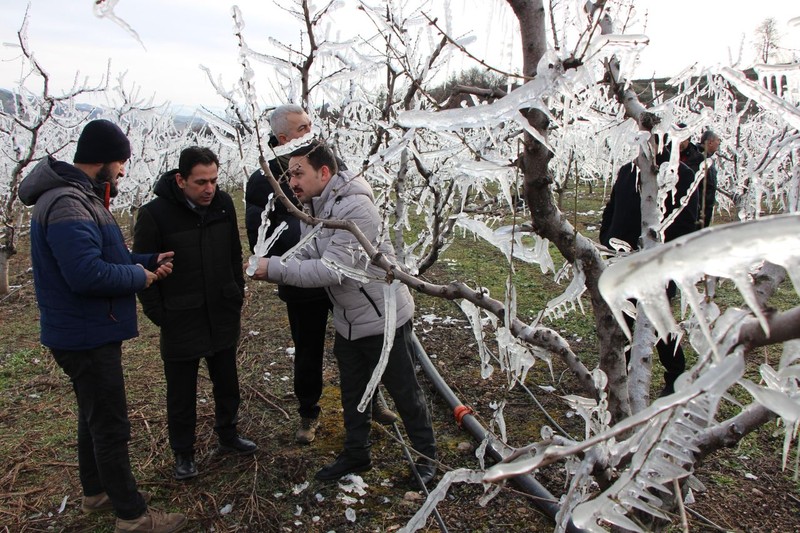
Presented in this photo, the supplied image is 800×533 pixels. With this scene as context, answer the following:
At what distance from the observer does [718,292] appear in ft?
20.7

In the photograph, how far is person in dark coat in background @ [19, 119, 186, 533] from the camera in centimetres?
226

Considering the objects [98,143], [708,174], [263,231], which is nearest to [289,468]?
[263,231]

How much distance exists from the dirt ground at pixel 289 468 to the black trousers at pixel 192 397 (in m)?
0.24

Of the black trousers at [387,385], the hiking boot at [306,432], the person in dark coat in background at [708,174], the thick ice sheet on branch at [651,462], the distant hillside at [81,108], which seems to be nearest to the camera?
the thick ice sheet on branch at [651,462]

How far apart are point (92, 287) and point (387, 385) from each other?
5.08ft

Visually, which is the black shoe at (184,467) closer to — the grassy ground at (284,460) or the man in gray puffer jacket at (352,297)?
the grassy ground at (284,460)

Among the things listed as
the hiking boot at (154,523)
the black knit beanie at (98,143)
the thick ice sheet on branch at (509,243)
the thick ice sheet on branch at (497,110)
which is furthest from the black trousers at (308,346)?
the thick ice sheet on branch at (497,110)

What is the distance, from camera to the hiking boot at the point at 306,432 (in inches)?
135

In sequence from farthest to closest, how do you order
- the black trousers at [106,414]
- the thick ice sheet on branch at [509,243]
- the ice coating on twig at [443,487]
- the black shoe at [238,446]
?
the black shoe at [238,446], the black trousers at [106,414], the thick ice sheet on branch at [509,243], the ice coating on twig at [443,487]

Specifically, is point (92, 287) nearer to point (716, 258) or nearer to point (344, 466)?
point (344, 466)

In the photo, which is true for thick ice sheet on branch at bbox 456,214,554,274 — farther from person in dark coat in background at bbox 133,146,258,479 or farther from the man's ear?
person in dark coat in background at bbox 133,146,258,479

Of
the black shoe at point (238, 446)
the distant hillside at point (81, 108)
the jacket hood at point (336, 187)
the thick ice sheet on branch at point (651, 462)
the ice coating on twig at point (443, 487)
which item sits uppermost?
the distant hillside at point (81, 108)

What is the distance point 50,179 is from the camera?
2270 millimetres

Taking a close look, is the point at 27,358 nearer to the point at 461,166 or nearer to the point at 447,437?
the point at 447,437
